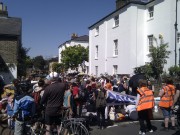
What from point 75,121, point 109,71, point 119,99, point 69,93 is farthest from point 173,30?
point 75,121

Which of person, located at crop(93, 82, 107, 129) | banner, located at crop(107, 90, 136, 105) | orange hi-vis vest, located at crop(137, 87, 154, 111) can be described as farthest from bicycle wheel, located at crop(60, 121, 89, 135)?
banner, located at crop(107, 90, 136, 105)

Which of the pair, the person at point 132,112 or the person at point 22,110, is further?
the person at point 132,112

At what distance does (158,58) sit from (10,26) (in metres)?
13.0

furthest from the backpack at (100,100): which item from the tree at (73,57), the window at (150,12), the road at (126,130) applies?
the tree at (73,57)

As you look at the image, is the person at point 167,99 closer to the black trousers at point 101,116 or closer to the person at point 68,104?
the black trousers at point 101,116

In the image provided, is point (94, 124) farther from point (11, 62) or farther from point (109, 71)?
point (109, 71)

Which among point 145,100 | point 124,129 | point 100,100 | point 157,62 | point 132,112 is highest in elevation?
point 157,62

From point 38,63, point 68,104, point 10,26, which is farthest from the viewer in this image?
point 38,63

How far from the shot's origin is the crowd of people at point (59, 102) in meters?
5.86

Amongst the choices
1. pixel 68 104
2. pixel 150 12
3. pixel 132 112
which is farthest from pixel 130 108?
pixel 150 12

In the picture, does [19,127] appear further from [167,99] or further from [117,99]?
[117,99]

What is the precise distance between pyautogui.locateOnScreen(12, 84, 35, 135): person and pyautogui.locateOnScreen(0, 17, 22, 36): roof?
15.9 metres

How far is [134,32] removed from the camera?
2412 cm

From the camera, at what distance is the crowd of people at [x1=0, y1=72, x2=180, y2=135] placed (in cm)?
586
